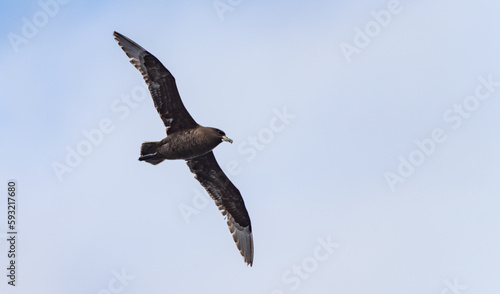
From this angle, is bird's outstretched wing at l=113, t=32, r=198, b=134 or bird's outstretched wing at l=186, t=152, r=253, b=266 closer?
bird's outstretched wing at l=113, t=32, r=198, b=134

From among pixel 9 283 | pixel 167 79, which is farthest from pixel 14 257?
pixel 167 79

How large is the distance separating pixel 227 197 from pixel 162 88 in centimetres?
465

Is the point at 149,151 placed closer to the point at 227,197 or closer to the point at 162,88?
the point at 162,88

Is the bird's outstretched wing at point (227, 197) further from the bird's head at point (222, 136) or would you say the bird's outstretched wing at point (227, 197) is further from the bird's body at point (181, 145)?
the bird's head at point (222, 136)

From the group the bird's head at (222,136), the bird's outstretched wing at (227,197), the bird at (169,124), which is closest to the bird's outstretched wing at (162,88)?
the bird at (169,124)

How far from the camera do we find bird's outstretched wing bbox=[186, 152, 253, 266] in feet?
83.0

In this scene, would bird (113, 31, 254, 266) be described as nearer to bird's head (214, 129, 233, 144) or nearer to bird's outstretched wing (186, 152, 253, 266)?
bird's head (214, 129, 233, 144)

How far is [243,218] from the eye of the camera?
26.0 meters

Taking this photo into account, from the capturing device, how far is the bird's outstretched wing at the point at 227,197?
2530 cm

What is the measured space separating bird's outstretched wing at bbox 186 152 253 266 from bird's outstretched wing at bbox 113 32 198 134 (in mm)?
1839

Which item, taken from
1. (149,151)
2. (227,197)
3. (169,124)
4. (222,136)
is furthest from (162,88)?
(227,197)

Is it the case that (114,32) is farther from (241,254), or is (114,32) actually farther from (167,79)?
(241,254)

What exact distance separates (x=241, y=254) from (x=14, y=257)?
750cm

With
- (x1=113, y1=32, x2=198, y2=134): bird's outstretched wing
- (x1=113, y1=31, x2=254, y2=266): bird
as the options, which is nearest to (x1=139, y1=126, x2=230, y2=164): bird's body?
(x1=113, y1=31, x2=254, y2=266): bird
